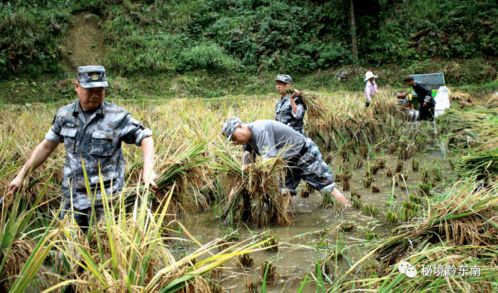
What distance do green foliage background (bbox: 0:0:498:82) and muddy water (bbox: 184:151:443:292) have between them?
12.0 meters

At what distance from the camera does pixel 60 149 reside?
4.56m

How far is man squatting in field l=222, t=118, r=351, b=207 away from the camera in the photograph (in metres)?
4.15

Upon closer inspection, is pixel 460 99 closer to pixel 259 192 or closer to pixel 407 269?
pixel 259 192

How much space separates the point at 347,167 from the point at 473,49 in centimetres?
1302

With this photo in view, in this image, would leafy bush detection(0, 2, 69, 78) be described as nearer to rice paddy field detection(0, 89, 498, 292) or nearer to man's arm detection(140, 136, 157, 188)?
rice paddy field detection(0, 89, 498, 292)

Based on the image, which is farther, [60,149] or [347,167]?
[347,167]

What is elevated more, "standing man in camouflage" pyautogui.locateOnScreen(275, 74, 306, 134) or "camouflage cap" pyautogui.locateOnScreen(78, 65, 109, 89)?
"camouflage cap" pyautogui.locateOnScreen(78, 65, 109, 89)

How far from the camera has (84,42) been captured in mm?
18000

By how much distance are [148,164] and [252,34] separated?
16.5 meters

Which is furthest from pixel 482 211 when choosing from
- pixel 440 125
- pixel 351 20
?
pixel 351 20

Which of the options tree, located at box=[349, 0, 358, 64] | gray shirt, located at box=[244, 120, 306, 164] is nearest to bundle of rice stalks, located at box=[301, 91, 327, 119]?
gray shirt, located at box=[244, 120, 306, 164]

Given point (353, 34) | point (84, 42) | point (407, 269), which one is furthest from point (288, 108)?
point (84, 42)

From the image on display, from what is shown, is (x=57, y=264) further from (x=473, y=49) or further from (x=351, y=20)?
(x=473, y=49)

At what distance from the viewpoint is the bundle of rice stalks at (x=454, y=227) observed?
2.57 meters
